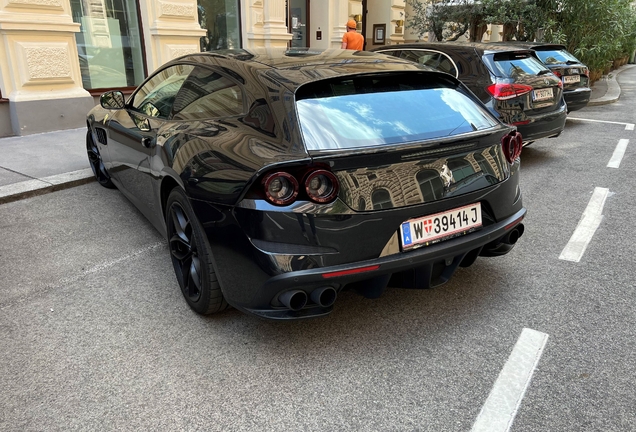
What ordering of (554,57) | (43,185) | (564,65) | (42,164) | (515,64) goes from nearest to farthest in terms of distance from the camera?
(43,185)
(42,164)
(515,64)
(564,65)
(554,57)

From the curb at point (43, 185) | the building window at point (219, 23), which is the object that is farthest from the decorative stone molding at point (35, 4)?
the building window at point (219, 23)

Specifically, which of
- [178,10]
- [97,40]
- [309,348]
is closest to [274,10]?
[178,10]

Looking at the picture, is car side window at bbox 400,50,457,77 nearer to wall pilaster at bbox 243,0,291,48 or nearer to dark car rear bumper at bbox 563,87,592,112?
dark car rear bumper at bbox 563,87,592,112

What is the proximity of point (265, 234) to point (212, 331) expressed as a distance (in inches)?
33.3

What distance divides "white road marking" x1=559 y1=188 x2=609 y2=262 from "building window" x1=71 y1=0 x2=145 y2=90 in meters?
7.98

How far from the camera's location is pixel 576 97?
8.85 m

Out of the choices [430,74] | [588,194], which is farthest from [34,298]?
[588,194]

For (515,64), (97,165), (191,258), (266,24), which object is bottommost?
(97,165)

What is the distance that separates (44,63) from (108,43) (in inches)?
71.8

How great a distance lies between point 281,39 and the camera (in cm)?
1120

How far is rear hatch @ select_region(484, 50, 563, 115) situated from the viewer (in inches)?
230

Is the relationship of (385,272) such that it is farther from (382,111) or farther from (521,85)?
(521,85)

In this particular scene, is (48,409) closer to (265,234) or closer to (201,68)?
(265,234)

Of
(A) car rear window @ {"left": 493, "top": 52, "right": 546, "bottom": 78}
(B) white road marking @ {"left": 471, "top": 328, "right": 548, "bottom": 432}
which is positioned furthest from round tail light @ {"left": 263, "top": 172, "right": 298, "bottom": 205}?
(A) car rear window @ {"left": 493, "top": 52, "right": 546, "bottom": 78}
